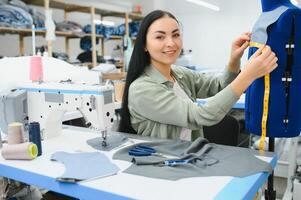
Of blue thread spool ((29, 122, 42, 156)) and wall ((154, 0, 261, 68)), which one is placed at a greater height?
wall ((154, 0, 261, 68))


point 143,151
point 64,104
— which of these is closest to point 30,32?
point 64,104

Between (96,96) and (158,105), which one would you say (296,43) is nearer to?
(158,105)

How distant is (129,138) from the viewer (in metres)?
1.42

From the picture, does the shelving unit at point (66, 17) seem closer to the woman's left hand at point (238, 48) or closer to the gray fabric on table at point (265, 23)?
the woman's left hand at point (238, 48)

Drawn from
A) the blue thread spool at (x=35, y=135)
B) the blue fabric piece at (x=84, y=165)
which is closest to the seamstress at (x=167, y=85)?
the blue fabric piece at (x=84, y=165)

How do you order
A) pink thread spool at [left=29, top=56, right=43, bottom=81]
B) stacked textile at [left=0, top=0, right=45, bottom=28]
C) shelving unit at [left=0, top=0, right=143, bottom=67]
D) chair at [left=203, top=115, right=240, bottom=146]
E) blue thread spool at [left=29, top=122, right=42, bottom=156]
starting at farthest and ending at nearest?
shelving unit at [left=0, top=0, right=143, bottom=67]
stacked textile at [left=0, top=0, right=45, bottom=28]
chair at [left=203, top=115, right=240, bottom=146]
pink thread spool at [left=29, top=56, right=43, bottom=81]
blue thread spool at [left=29, top=122, right=42, bottom=156]

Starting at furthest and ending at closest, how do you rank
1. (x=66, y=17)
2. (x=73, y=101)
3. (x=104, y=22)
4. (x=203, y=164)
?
(x=104, y=22) < (x=66, y=17) < (x=73, y=101) < (x=203, y=164)

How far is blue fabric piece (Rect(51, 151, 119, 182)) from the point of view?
97cm

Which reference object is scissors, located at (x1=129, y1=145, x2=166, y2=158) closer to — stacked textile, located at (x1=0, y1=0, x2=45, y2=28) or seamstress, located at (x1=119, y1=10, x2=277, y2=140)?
seamstress, located at (x1=119, y1=10, x2=277, y2=140)

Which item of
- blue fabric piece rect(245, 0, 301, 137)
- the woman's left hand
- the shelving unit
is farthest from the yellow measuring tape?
the shelving unit

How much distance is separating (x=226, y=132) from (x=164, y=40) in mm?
895

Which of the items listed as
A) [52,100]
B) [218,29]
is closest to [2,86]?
[52,100]

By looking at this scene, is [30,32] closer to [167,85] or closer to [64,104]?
[64,104]

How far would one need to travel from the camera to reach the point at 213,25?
21.5 feet
